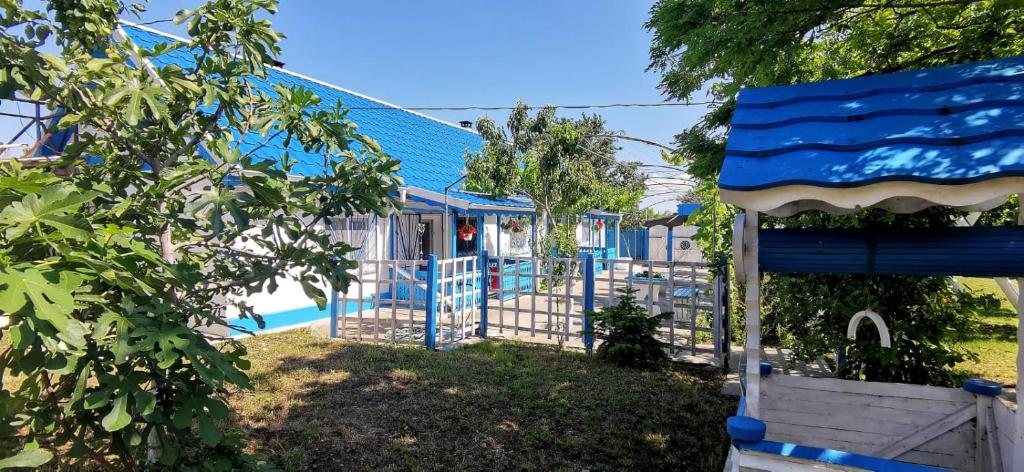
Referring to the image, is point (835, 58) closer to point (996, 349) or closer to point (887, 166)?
point (887, 166)

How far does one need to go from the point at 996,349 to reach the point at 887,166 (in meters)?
7.72

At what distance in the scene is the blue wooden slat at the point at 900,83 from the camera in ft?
7.94

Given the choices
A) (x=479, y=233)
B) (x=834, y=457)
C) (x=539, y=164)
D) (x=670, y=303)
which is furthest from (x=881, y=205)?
(x=479, y=233)

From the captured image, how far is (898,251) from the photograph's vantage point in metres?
2.24

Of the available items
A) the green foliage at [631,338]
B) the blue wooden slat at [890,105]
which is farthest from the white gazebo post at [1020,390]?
the green foliage at [631,338]

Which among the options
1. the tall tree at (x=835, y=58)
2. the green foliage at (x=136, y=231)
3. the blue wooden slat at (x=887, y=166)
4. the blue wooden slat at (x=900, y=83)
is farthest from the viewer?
the tall tree at (x=835, y=58)

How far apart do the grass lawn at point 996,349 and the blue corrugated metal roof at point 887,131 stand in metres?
3.51

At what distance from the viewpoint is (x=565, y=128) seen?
11117 mm

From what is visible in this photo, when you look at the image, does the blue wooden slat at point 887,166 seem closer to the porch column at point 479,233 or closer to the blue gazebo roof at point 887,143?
the blue gazebo roof at point 887,143

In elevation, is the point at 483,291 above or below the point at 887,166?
below

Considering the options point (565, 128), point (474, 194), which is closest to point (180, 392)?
point (565, 128)

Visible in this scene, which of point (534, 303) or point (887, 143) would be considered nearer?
point (887, 143)

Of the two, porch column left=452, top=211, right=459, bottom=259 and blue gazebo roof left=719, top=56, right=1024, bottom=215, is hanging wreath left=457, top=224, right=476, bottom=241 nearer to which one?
porch column left=452, top=211, right=459, bottom=259

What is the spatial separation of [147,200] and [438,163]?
1156 centimetres
